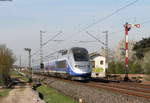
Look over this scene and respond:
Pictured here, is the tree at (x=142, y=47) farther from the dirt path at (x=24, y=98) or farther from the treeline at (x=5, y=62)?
the dirt path at (x=24, y=98)

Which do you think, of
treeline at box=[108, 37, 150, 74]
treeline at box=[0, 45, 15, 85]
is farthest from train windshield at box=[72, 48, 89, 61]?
treeline at box=[0, 45, 15, 85]

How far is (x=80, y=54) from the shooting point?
36.9 m

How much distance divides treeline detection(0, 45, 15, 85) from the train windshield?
23230 mm

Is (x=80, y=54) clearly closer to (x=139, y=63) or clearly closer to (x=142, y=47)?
(x=139, y=63)

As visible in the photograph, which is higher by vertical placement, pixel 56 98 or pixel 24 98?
pixel 56 98

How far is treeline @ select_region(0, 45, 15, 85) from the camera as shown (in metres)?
59.2

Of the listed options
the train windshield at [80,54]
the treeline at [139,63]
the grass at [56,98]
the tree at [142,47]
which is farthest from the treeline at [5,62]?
the grass at [56,98]

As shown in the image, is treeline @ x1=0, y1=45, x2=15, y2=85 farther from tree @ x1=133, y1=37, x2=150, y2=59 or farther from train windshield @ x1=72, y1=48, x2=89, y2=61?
tree @ x1=133, y1=37, x2=150, y2=59

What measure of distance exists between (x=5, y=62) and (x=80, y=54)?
30.3 metres

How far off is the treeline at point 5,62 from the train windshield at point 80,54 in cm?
2323

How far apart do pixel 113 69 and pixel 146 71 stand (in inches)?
588

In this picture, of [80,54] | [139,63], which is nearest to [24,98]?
[80,54]

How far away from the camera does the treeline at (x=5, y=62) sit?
59219mm

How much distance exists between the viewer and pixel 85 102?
70.5 ft
